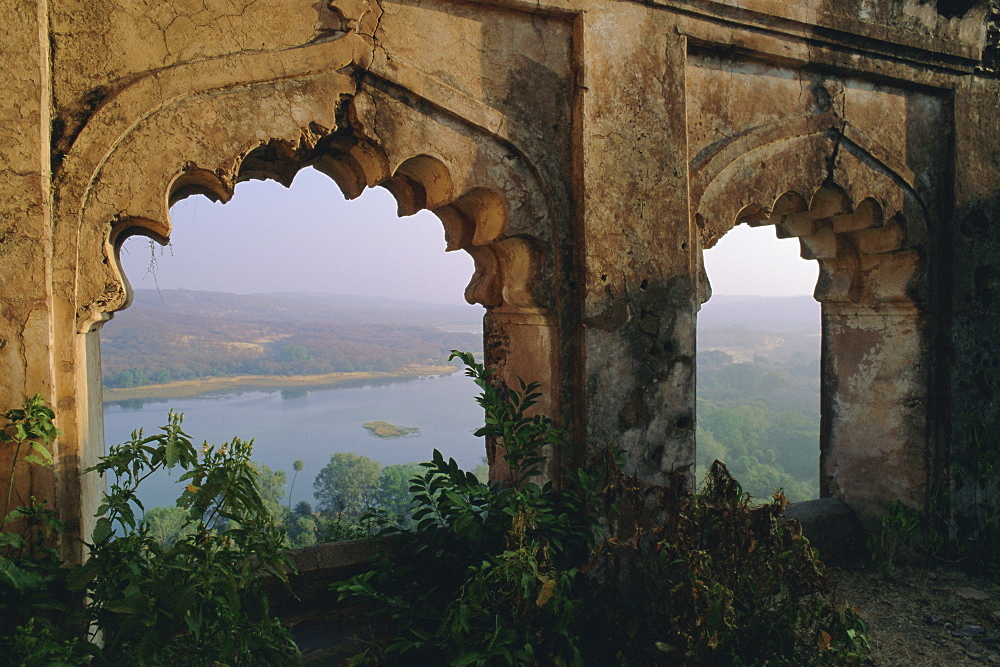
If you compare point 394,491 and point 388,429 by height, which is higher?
point 394,491

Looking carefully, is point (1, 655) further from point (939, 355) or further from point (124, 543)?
point (939, 355)

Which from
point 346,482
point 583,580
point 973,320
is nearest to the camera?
point 583,580

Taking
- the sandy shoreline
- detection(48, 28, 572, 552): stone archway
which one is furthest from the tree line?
detection(48, 28, 572, 552): stone archway

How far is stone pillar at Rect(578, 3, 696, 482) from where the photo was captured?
133 inches

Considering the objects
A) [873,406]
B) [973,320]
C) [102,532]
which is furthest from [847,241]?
[102,532]

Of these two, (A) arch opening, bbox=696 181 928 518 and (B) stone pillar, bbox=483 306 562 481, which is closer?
(B) stone pillar, bbox=483 306 562 481

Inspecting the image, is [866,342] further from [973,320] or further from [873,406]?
[973,320]

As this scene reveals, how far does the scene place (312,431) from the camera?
14711 millimetres

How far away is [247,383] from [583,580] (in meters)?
12.6

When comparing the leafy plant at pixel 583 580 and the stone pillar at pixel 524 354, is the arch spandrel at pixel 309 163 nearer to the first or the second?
the stone pillar at pixel 524 354

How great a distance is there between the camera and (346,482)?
8805 mm

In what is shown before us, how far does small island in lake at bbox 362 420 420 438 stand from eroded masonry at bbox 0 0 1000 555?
1088 centimetres

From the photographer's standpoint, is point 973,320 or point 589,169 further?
point 973,320

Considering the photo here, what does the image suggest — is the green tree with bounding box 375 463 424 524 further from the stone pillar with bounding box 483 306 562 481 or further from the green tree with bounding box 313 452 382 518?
the stone pillar with bounding box 483 306 562 481
